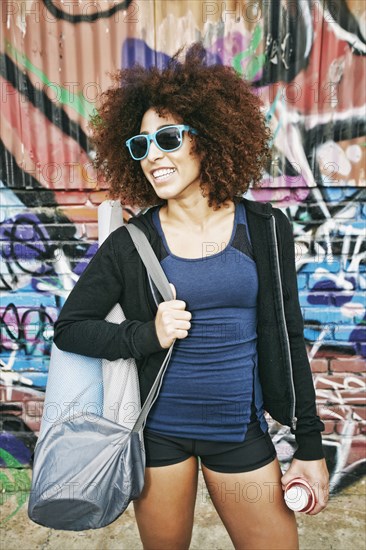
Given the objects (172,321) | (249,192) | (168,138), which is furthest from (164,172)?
(249,192)

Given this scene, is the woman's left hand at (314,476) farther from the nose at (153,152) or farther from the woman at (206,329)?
the nose at (153,152)

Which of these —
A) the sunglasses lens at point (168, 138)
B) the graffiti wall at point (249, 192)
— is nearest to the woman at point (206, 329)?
the sunglasses lens at point (168, 138)

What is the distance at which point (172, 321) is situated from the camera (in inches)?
50.8

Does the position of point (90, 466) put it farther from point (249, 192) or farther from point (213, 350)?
point (249, 192)

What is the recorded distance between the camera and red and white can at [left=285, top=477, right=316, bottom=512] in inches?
55.1

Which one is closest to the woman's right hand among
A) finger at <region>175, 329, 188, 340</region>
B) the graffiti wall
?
finger at <region>175, 329, 188, 340</region>

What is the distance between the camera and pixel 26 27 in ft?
8.30

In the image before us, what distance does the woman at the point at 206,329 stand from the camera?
1396 millimetres

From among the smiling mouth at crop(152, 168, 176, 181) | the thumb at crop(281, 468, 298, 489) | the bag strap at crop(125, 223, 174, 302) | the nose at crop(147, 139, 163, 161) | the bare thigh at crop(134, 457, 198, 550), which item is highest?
the nose at crop(147, 139, 163, 161)

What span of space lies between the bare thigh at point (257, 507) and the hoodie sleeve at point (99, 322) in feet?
1.66

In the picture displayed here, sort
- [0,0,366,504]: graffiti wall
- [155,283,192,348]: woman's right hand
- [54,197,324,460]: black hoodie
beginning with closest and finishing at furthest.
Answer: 1. [155,283,192,348]: woman's right hand
2. [54,197,324,460]: black hoodie
3. [0,0,366,504]: graffiti wall

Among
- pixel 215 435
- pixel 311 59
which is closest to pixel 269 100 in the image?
pixel 311 59

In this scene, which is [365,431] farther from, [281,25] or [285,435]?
[281,25]

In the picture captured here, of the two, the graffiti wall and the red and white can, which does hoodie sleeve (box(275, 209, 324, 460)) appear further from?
the graffiti wall
